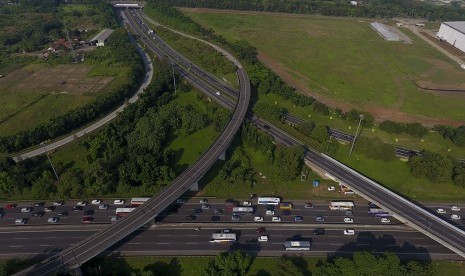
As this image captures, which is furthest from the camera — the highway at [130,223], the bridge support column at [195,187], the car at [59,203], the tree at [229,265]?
the bridge support column at [195,187]

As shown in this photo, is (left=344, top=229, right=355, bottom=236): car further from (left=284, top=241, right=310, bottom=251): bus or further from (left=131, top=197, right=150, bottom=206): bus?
(left=131, top=197, right=150, bottom=206): bus

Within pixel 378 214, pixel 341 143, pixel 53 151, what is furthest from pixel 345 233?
pixel 53 151

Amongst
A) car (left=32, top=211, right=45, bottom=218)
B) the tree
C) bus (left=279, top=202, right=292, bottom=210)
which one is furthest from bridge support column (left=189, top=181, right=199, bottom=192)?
car (left=32, top=211, right=45, bottom=218)

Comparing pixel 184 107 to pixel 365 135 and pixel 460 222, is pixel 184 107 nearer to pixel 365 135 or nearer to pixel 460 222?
pixel 365 135

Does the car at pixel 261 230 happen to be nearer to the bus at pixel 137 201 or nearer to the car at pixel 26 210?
the bus at pixel 137 201

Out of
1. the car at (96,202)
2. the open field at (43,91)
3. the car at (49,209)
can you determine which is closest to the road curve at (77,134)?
the open field at (43,91)

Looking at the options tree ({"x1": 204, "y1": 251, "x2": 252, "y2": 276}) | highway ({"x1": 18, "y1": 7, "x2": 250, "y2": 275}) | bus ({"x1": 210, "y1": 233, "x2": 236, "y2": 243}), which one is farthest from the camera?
bus ({"x1": 210, "y1": 233, "x2": 236, "y2": 243})

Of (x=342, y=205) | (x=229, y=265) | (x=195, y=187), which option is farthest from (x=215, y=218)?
(x=342, y=205)
